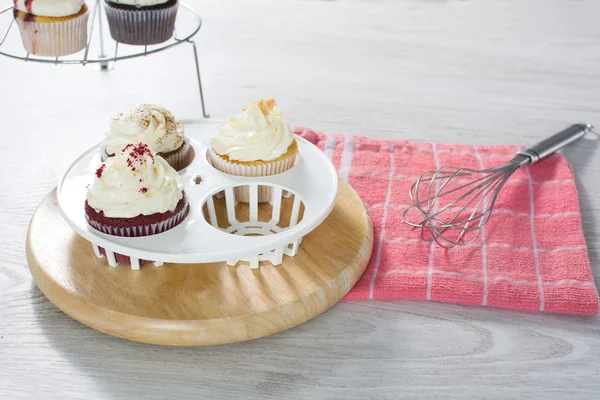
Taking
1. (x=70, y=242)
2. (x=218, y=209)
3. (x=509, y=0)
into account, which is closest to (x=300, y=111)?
(x=218, y=209)

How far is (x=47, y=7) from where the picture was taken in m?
1.55

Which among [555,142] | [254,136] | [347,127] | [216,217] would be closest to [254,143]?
[254,136]

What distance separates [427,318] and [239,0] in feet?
5.96

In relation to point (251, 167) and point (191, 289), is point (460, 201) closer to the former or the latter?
point (251, 167)

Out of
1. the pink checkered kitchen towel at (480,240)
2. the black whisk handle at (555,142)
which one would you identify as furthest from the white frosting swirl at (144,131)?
the black whisk handle at (555,142)

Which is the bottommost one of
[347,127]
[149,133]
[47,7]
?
[347,127]

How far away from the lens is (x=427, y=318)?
1.30 meters

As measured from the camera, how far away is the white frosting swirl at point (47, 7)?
155 centimetres

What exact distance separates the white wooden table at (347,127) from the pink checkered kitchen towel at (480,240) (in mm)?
36

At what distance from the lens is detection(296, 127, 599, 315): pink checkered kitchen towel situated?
1326mm

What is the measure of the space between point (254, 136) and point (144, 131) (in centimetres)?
21

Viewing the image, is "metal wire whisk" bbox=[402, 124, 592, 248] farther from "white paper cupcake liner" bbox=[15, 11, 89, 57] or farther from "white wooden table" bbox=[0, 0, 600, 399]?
"white paper cupcake liner" bbox=[15, 11, 89, 57]

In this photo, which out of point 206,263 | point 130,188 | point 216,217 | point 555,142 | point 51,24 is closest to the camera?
point 130,188

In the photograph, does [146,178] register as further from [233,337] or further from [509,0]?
[509,0]
